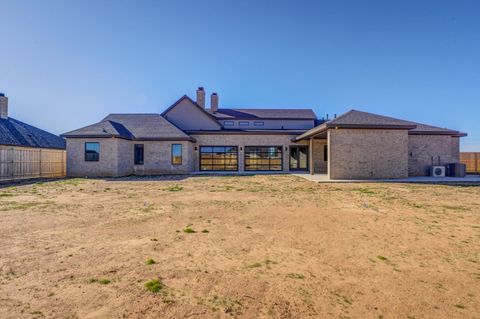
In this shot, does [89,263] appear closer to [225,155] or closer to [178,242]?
[178,242]

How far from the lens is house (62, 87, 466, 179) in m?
16.2

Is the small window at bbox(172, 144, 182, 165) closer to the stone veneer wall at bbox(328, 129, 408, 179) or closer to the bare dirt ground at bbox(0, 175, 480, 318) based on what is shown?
the stone veneer wall at bbox(328, 129, 408, 179)

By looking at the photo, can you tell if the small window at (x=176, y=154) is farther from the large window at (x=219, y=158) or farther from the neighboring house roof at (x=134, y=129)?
the large window at (x=219, y=158)

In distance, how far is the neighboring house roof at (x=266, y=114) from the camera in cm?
2791

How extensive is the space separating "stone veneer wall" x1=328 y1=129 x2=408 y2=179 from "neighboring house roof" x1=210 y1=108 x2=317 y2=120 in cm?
1242

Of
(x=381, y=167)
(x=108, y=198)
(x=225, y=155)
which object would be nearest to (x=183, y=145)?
(x=225, y=155)

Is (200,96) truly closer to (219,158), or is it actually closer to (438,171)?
(219,158)

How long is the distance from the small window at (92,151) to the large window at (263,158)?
12870mm

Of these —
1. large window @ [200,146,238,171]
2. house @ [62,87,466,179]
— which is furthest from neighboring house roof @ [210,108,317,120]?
large window @ [200,146,238,171]

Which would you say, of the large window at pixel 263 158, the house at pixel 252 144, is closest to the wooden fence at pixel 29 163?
the house at pixel 252 144

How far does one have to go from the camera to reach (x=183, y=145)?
71.9 feet

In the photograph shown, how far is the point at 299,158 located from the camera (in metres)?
24.3

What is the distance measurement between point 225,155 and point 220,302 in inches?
841

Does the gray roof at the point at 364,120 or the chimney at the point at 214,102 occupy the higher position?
the chimney at the point at 214,102
